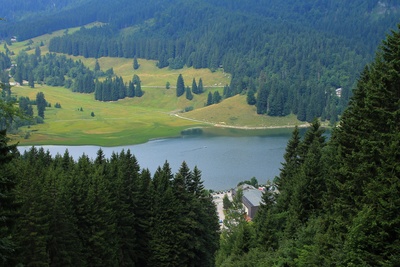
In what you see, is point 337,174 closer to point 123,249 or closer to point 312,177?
point 312,177

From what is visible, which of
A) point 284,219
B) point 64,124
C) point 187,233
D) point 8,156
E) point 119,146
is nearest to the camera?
point 8,156

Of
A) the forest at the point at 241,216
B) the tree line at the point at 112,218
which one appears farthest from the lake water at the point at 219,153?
the tree line at the point at 112,218

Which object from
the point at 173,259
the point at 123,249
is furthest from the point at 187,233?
the point at 123,249

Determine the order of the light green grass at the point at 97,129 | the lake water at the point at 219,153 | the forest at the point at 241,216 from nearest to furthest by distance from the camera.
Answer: the forest at the point at 241,216
the lake water at the point at 219,153
the light green grass at the point at 97,129

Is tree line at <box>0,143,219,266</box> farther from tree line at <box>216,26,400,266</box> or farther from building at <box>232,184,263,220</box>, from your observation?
building at <box>232,184,263,220</box>

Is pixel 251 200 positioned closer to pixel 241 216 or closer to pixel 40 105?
pixel 241 216

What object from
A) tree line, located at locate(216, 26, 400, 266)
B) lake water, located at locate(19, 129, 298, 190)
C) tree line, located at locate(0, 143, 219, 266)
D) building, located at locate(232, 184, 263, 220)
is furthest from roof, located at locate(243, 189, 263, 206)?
tree line, located at locate(216, 26, 400, 266)

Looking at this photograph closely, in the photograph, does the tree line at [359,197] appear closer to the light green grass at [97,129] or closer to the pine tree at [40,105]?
the light green grass at [97,129]

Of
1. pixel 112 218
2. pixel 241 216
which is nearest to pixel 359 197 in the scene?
pixel 112 218
